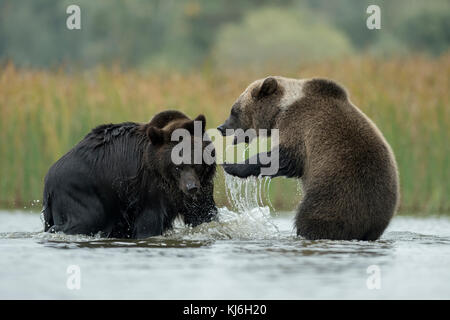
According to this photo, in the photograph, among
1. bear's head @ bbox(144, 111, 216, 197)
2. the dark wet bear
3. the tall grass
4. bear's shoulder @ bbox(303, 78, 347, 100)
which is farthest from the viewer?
the tall grass

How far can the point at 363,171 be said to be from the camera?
6.49 metres

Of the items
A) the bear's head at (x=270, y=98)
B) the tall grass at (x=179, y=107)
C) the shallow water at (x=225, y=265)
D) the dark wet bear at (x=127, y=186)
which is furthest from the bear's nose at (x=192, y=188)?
the tall grass at (x=179, y=107)

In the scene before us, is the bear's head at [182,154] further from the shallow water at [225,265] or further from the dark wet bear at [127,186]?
the shallow water at [225,265]

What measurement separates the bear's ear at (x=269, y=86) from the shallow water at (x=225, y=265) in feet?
3.75

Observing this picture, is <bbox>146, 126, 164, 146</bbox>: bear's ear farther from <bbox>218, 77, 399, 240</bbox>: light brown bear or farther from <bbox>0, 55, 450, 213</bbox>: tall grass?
<bbox>0, 55, 450, 213</bbox>: tall grass

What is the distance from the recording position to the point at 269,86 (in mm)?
7449

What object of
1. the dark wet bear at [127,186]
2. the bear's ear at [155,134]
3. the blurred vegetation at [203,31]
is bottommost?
the dark wet bear at [127,186]

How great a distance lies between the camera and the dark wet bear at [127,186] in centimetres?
686

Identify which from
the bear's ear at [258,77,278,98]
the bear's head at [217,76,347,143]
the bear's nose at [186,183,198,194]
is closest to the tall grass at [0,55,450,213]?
the bear's head at [217,76,347,143]

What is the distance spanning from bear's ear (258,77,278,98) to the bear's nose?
4.37 ft

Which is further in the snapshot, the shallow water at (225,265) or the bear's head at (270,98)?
the bear's head at (270,98)

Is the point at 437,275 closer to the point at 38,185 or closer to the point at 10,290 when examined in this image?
the point at 10,290

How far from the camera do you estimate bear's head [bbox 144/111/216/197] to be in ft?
22.1
